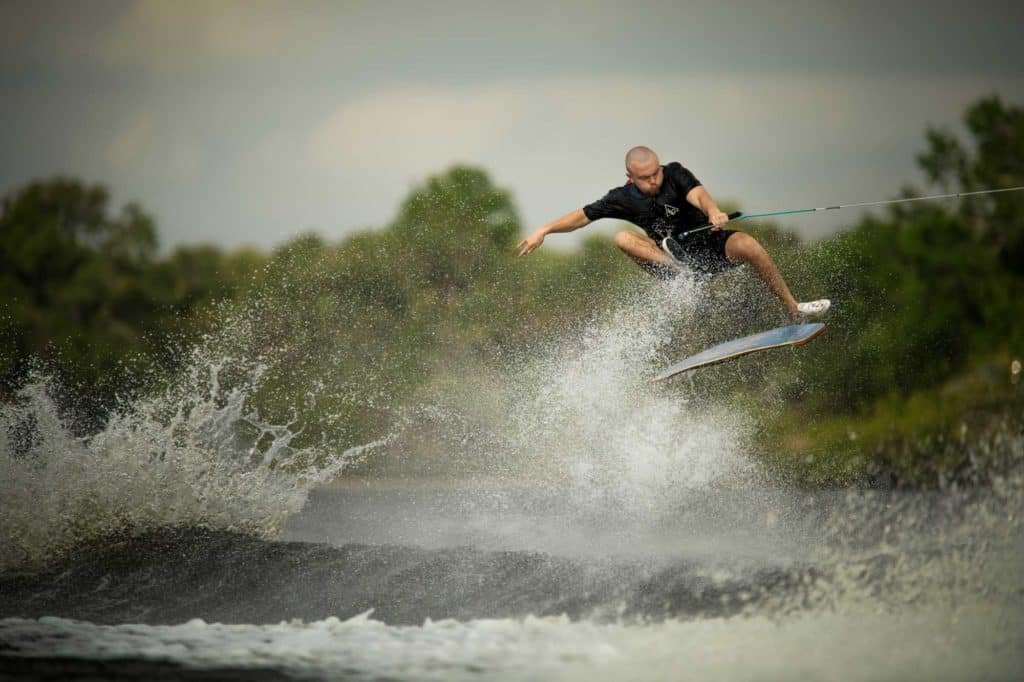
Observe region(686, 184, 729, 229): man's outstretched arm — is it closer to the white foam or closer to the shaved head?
the shaved head

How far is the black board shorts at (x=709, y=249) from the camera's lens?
8.51 metres

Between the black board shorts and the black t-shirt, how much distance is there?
0.10 metres

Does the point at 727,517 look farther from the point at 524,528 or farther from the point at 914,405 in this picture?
the point at 914,405

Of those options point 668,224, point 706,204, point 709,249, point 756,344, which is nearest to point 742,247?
point 709,249

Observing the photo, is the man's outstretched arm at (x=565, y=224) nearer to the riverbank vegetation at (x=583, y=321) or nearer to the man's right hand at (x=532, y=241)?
the man's right hand at (x=532, y=241)

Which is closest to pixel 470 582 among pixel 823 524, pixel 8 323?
pixel 823 524

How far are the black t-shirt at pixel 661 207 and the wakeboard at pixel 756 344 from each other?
118 centimetres

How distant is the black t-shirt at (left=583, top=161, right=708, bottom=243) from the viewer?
850 centimetres

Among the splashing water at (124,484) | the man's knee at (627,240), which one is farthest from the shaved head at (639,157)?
the splashing water at (124,484)

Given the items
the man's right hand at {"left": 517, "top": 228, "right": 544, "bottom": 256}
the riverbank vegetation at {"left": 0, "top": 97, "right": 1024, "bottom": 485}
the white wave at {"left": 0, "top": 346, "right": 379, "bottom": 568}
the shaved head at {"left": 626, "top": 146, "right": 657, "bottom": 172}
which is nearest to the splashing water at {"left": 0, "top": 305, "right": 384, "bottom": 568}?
the white wave at {"left": 0, "top": 346, "right": 379, "bottom": 568}

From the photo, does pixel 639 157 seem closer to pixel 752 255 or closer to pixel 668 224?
pixel 668 224

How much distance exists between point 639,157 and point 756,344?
6.52 ft

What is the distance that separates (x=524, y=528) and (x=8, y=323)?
2385 cm

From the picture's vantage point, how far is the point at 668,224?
8.63 metres
